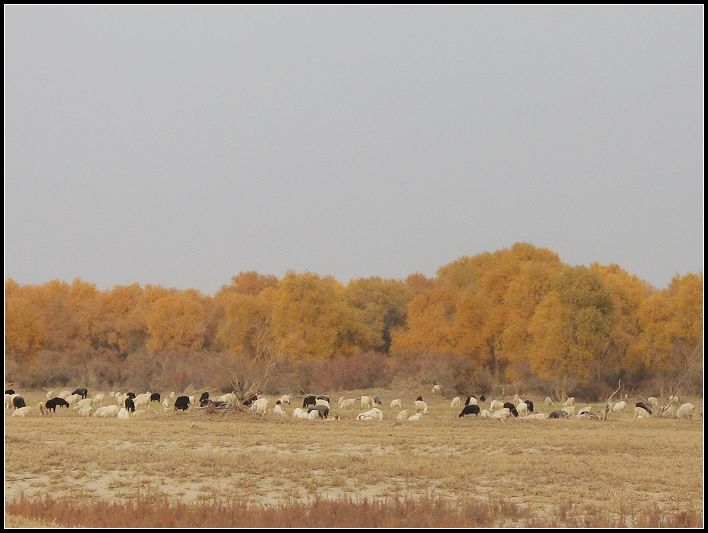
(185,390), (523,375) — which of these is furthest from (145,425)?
(523,375)

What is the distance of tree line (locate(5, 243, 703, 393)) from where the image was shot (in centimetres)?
5331

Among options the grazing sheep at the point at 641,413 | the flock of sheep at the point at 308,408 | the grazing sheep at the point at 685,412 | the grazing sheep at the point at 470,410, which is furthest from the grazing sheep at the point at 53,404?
the grazing sheep at the point at 685,412

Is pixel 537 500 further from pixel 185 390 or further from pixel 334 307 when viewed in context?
pixel 334 307

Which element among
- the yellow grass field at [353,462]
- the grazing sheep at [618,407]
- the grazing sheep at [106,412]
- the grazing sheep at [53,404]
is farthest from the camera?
the grazing sheep at [618,407]

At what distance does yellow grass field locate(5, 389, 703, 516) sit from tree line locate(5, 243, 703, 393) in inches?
535

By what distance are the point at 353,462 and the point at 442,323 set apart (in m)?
45.8

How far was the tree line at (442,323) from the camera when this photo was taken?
53312 millimetres

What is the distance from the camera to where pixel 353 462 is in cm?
2025

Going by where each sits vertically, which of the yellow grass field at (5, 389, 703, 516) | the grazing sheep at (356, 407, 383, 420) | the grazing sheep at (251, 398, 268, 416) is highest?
the grazing sheep at (251, 398, 268, 416)

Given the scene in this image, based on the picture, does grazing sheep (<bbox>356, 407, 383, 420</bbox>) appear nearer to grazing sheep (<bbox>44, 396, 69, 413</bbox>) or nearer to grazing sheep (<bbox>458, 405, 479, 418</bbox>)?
grazing sheep (<bbox>458, 405, 479, 418</bbox>)

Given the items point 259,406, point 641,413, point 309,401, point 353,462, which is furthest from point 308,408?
point 353,462

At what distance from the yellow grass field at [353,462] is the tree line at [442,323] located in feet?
44.6

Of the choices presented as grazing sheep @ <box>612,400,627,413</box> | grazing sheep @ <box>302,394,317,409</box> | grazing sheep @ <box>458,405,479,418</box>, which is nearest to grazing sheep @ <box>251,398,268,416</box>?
grazing sheep @ <box>302,394,317,409</box>

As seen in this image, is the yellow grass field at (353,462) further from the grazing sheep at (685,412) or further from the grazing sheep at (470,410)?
the grazing sheep at (685,412)
